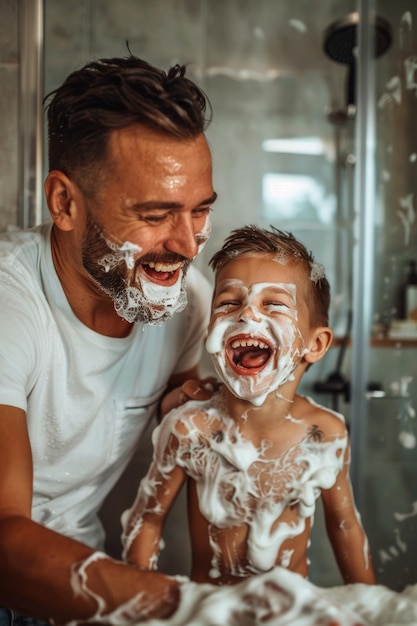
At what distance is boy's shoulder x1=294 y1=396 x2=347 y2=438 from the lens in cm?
98

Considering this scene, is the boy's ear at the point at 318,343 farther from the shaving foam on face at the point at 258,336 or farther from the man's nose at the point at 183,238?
the man's nose at the point at 183,238

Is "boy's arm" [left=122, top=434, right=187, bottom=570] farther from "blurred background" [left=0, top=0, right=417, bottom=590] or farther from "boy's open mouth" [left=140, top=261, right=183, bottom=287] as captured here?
"blurred background" [left=0, top=0, right=417, bottom=590]

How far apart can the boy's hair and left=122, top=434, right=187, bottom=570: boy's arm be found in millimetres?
340

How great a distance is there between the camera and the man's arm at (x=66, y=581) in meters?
0.61

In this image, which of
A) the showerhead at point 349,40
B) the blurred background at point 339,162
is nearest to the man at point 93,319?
the blurred background at point 339,162

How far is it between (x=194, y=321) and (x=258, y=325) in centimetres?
30

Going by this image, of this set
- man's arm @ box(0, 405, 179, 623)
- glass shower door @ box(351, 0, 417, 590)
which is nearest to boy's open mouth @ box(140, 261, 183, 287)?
man's arm @ box(0, 405, 179, 623)

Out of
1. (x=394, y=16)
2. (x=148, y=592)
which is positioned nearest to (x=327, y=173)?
(x=394, y=16)

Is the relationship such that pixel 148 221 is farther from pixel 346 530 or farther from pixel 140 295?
pixel 346 530

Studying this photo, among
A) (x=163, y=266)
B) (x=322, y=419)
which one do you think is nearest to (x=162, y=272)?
(x=163, y=266)

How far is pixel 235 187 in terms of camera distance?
157cm

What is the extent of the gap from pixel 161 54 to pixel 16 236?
0.62 meters

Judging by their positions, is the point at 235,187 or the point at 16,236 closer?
the point at 16,236

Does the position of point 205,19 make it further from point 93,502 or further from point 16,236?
point 93,502
